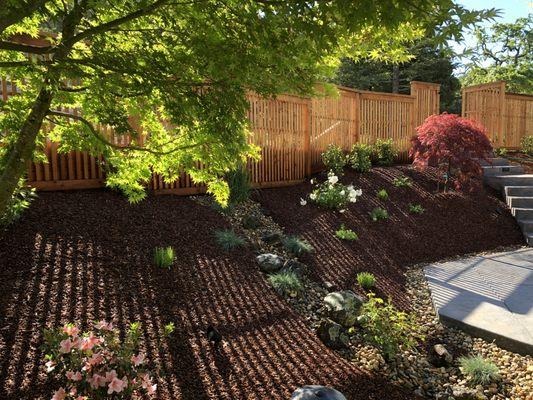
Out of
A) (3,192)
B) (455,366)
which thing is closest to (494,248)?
(455,366)

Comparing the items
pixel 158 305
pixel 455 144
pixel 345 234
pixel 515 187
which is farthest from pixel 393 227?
pixel 158 305

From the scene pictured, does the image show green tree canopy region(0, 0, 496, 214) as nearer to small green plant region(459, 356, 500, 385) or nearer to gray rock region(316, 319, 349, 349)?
gray rock region(316, 319, 349, 349)

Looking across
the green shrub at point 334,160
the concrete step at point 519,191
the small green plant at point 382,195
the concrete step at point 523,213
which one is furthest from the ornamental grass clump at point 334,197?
the concrete step at point 519,191

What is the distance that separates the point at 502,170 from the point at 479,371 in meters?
8.35

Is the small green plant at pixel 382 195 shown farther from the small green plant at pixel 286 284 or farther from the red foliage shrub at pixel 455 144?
the small green plant at pixel 286 284

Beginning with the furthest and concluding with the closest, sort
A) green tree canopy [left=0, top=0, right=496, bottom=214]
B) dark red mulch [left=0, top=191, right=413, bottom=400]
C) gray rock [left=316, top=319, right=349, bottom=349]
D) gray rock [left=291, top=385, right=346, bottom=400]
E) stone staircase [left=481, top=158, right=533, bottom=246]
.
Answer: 1. stone staircase [left=481, top=158, right=533, bottom=246]
2. gray rock [left=316, top=319, right=349, bottom=349]
3. dark red mulch [left=0, top=191, right=413, bottom=400]
4. gray rock [left=291, top=385, right=346, bottom=400]
5. green tree canopy [left=0, top=0, right=496, bottom=214]

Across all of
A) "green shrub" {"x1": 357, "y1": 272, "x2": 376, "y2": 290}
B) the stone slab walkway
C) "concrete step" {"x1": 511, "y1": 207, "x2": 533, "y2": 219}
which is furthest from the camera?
"concrete step" {"x1": 511, "y1": 207, "x2": 533, "y2": 219}

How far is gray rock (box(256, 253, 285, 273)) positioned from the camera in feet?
16.7

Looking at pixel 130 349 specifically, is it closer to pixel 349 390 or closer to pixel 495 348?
pixel 349 390

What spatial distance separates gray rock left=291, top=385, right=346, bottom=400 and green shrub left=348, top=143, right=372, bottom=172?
22.5 ft

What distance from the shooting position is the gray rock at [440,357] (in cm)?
403

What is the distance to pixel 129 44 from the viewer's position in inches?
99.5

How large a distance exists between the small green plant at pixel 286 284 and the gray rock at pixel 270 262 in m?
0.21

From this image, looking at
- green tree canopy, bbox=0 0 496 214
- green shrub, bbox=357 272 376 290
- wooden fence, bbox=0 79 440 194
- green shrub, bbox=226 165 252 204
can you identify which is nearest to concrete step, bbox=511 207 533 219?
wooden fence, bbox=0 79 440 194
